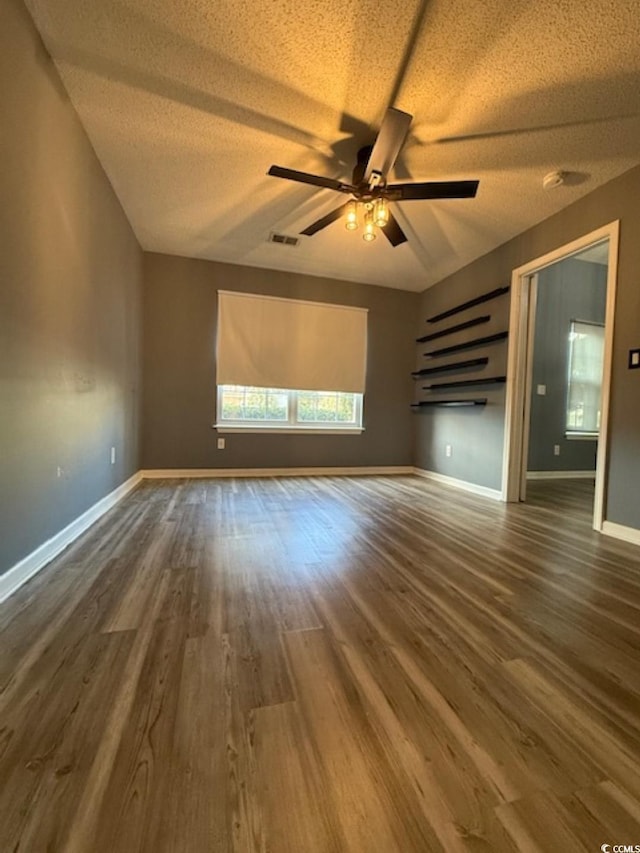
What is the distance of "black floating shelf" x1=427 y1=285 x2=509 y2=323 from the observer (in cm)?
367

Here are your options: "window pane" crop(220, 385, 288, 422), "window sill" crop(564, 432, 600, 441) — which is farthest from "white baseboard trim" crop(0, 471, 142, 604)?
"window sill" crop(564, 432, 600, 441)

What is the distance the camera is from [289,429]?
470 cm

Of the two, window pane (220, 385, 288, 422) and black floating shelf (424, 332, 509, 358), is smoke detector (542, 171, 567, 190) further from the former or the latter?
window pane (220, 385, 288, 422)

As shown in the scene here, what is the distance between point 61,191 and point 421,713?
2856mm

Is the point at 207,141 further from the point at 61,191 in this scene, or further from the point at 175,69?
the point at 61,191

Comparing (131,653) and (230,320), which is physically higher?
(230,320)

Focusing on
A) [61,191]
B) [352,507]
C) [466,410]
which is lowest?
[352,507]

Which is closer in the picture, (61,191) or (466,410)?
(61,191)

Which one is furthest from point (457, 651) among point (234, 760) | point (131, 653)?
point (131, 653)

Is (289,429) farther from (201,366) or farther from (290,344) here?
(201,366)

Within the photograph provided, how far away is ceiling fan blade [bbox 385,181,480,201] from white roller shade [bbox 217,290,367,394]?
241 cm

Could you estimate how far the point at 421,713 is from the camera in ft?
3.25

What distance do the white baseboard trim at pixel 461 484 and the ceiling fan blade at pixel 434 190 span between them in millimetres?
2673

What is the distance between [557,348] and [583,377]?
0.62 metres
